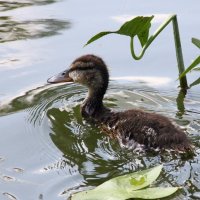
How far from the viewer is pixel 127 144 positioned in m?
5.26

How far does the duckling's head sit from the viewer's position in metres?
5.88

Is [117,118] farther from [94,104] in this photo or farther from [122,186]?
[122,186]

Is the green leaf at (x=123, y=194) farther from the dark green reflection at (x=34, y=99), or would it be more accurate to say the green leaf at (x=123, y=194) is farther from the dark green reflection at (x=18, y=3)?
the dark green reflection at (x=18, y=3)

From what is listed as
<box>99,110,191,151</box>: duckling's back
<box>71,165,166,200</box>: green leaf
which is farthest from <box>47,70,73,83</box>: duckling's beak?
<box>71,165,166,200</box>: green leaf

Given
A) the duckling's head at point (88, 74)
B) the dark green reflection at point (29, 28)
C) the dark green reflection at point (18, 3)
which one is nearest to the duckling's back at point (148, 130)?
the duckling's head at point (88, 74)

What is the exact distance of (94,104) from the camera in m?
5.90

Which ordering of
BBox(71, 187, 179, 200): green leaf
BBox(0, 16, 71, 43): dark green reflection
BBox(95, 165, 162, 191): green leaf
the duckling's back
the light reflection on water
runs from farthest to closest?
BBox(0, 16, 71, 43): dark green reflection < the duckling's back < the light reflection on water < BBox(95, 165, 162, 191): green leaf < BBox(71, 187, 179, 200): green leaf

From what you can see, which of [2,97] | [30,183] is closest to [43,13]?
[2,97]

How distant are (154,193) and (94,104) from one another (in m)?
1.67

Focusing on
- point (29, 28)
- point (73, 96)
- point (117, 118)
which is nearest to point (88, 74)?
point (73, 96)

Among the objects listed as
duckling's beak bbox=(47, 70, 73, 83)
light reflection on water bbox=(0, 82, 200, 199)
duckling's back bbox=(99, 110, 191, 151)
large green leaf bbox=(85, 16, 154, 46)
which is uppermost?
large green leaf bbox=(85, 16, 154, 46)

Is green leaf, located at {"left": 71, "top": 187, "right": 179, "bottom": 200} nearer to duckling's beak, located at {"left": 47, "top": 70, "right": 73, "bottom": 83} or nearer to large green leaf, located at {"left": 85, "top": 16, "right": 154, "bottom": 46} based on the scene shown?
large green leaf, located at {"left": 85, "top": 16, "right": 154, "bottom": 46}

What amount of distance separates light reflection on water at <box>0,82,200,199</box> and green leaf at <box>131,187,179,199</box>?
0.07 meters

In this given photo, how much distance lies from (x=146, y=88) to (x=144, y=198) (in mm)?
1893
